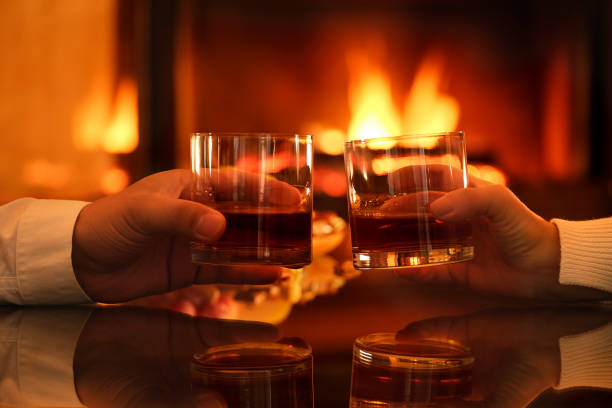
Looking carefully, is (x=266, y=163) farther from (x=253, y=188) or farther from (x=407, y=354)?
(x=407, y=354)

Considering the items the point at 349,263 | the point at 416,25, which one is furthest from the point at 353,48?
the point at 349,263

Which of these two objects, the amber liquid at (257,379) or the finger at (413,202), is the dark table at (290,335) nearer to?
the amber liquid at (257,379)

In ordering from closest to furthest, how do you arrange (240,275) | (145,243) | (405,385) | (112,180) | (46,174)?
(405,385) → (145,243) → (240,275) → (46,174) → (112,180)

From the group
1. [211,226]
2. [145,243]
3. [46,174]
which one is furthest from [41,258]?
[46,174]

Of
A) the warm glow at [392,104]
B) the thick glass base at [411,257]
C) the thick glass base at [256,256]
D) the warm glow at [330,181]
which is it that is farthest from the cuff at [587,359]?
the warm glow at [392,104]

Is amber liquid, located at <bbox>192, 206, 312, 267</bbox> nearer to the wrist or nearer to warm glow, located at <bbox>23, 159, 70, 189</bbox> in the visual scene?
the wrist

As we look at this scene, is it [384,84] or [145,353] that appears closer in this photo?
[145,353]

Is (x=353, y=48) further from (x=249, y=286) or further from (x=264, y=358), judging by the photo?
(x=264, y=358)
